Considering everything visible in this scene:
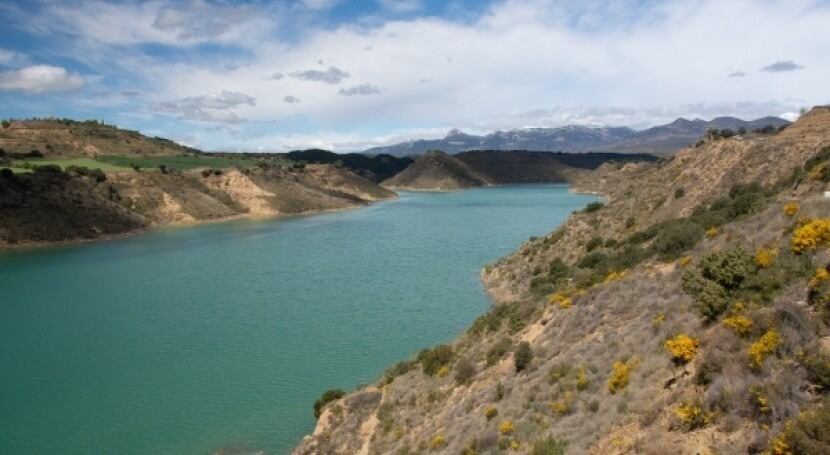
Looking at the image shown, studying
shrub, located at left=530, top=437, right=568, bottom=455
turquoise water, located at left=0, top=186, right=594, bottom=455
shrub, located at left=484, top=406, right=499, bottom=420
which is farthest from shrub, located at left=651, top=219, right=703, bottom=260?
turquoise water, located at left=0, top=186, right=594, bottom=455

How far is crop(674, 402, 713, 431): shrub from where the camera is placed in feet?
A: 33.7

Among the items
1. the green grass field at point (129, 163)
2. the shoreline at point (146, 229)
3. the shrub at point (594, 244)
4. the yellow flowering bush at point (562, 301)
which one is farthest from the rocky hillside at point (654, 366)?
the green grass field at point (129, 163)

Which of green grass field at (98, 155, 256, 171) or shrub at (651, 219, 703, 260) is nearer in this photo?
shrub at (651, 219, 703, 260)

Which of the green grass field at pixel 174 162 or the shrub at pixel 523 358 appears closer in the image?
the shrub at pixel 523 358

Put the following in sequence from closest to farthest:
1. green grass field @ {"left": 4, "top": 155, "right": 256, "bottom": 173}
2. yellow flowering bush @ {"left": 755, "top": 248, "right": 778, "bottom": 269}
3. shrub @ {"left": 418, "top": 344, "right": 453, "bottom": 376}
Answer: yellow flowering bush @ {"left": 755, "top": 248, "right": 778, "bottom": 269}
shrub @ {"left": 418, "top": 344, "right": 453, "bottom": 376}
green grass field @ {"left": 4, "top": 155, "right": 256, "bottom": 173}

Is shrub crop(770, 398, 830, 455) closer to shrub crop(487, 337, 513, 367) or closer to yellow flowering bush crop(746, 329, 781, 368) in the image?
yellow flowering bush crop(746, 329, 781, 368)

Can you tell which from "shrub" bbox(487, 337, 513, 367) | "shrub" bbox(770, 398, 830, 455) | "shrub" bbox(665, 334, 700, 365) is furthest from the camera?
"shrub" bbox(487, 337, 513, 367)

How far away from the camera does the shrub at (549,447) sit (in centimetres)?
1203

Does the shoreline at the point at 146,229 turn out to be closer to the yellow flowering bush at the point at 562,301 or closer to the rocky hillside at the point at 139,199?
the rocky hillside at the point at 139,199

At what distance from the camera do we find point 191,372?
3388 centimetres

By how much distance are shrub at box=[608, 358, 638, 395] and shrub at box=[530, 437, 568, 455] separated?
2.15m

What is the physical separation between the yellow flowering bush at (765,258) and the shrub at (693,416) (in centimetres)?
550

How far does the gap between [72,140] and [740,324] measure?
552 feet

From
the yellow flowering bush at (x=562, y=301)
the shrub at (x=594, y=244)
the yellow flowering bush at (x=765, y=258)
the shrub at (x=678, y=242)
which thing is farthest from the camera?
the shrub at (x=594, y=244)
